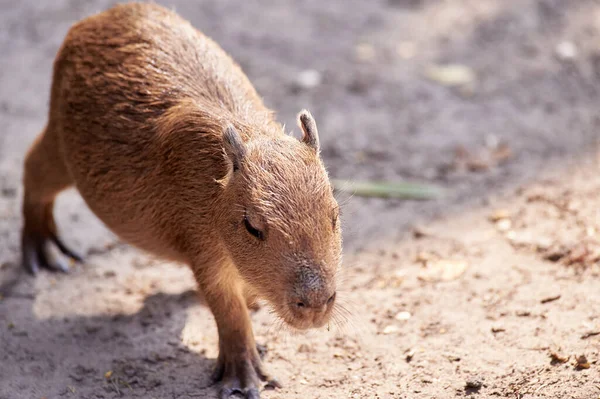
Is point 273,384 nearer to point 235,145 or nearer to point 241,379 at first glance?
point 241,379

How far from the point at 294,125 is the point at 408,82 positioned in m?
1.43

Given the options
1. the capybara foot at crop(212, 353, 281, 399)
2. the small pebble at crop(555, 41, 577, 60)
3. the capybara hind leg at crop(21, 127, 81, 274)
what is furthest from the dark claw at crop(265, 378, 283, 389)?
the small pebble at crop(555, 41, 577, 60)

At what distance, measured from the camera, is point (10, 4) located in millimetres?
8961

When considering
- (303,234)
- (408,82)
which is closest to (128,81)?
(303,234)

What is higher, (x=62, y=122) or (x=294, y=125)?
(x=62, y=122)

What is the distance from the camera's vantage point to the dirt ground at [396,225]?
451 centimetres

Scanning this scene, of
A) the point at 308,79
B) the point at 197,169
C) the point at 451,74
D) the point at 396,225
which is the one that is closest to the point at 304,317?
the point at 197,169

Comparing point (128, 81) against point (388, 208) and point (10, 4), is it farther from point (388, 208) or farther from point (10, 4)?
point (10, 4)

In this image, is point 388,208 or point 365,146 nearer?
point 388,208

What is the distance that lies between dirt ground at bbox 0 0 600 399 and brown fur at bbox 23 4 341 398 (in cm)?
66

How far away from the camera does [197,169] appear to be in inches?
169

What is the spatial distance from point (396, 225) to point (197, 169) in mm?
2373

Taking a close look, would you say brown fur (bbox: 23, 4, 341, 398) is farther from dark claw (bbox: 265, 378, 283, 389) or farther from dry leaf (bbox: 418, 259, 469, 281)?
dry leaf (bbox: 418, 259, 469, 281)

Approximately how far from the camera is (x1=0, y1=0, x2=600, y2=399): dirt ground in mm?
4508
